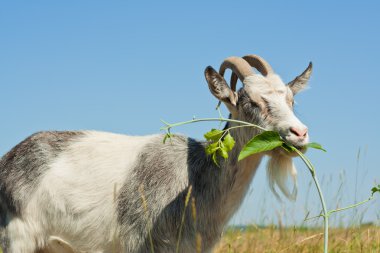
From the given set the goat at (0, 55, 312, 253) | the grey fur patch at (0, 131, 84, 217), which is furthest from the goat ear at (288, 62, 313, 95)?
the grey fur patch at (0, 131, 84, 217)

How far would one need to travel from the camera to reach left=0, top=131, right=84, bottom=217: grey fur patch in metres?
6.20

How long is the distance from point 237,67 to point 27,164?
2.52 meters

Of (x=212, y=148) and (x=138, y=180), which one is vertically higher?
(x=212, y=148)

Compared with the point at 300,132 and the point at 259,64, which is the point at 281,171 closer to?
the point at 300,132

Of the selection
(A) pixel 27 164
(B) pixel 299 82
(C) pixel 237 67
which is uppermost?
(C) pixel 237 67

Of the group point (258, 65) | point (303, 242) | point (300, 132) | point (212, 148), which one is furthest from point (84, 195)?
point (303, 242)

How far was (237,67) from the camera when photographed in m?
5.51

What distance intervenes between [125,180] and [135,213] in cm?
42

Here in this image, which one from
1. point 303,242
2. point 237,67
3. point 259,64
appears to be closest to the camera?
point 237,67

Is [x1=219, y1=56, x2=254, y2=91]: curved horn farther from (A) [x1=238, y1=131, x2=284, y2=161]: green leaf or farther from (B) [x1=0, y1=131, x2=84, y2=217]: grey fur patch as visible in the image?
(B) [x1=0, y1=131, x2=84, y2=217]: grey fur patch

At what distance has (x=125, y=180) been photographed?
18.8 ft

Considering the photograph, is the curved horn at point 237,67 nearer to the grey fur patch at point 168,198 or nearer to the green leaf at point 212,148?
the grey fur patch at point 168,198

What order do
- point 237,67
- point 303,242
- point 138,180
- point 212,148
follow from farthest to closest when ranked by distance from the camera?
point 303,242
point 138,180
point 237,67
point 212,148

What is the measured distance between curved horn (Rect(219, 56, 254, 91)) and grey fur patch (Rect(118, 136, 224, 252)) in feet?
2.54
